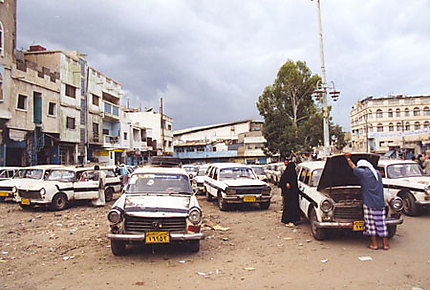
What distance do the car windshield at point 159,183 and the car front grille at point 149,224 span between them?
4.60ft

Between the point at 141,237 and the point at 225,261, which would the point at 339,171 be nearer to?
the point at 225,261

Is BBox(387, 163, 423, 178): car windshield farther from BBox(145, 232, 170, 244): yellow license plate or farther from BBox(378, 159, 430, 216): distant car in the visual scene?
BBox(145, 232, 170, 244): yellow license plate

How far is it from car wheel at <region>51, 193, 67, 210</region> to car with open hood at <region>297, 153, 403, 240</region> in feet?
28.5

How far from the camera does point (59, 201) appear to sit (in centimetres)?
1262

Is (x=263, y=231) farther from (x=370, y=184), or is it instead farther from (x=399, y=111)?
(x=399, y=111)

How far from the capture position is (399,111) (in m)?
73.5

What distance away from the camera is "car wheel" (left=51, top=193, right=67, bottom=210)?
12388 millimetres

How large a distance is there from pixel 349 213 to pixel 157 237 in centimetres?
402

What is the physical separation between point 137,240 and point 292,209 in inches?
195

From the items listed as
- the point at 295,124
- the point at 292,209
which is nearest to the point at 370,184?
the point at 292,209

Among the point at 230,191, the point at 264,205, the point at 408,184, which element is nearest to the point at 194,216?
the point at 230,191

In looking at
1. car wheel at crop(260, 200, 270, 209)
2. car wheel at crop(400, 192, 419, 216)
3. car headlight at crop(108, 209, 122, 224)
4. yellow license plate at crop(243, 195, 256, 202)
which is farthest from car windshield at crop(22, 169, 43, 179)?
car wheel at crop(400, 192, 419, 216)

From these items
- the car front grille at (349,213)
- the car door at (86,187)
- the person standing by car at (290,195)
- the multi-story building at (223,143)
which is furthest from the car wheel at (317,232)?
the multi-story building at (223,143)

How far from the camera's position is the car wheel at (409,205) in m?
10.1
